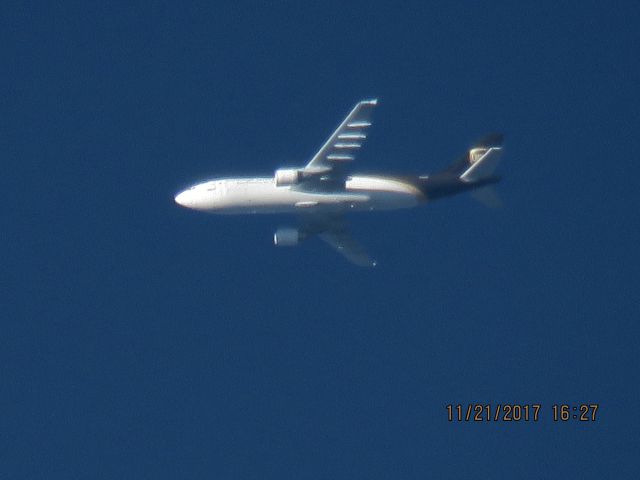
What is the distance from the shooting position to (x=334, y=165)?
94125mm

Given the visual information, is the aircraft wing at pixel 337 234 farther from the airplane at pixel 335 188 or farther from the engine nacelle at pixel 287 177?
the engine nacelle at pixel 287 177

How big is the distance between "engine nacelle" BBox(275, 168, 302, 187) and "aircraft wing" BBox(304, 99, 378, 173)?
0.83 metres

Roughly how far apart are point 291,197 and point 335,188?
2998mm

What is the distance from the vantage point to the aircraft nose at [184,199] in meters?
96.3

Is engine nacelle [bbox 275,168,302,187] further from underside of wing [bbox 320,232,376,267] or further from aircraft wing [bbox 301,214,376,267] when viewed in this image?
underside of wing [bbox 320,232,376,267]

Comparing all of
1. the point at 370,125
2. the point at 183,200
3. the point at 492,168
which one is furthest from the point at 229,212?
the point at 492,168

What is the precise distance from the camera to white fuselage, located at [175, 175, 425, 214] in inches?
3728

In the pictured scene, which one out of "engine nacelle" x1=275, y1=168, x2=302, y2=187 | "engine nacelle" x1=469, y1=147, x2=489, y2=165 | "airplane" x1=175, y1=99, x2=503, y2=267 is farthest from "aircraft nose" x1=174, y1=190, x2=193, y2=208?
"engine nacelle" x1=469, y1=147, x2=489, y2=165

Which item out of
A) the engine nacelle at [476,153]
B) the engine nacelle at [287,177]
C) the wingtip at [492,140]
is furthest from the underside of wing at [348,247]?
the wingtip at [492,140]

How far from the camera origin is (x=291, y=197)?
94938 millimetres

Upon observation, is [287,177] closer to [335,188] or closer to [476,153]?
[335,188]

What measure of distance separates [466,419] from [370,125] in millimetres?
21537

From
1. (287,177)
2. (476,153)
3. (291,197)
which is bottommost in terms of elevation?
(291,197)

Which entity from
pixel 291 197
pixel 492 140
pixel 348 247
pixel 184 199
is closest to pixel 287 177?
pixel 291 197
